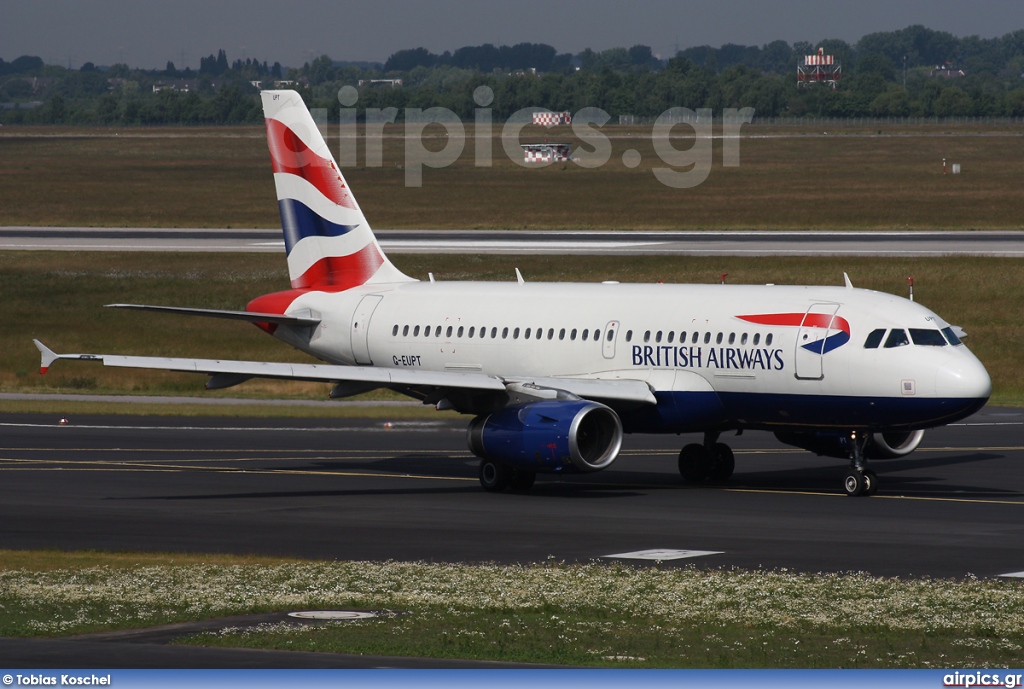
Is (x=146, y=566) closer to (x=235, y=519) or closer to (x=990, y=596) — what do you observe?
(x=235, y=519)

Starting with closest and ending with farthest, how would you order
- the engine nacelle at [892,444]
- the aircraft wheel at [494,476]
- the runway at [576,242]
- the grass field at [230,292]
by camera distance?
the aircraft wheel at [494,476]
the engine nacelle at [892,444]
the grass field at [230,292]
the runway at [576,242]

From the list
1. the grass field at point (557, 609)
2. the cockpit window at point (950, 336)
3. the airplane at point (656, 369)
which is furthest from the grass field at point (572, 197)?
the grass field at point (557, 609)

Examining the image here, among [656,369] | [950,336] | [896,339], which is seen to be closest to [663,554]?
[896,339]

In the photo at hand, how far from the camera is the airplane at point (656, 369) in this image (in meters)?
34.2

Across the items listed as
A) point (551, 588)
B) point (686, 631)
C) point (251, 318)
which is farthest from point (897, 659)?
point (251, 318)

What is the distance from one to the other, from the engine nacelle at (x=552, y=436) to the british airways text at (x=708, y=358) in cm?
203

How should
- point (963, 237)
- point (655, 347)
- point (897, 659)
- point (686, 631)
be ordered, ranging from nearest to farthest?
point (897, 659)
point (686, 631)
point (655, 347)
point (963, 237)

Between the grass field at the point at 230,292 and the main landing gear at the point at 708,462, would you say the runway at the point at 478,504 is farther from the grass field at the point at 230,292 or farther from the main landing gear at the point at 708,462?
the grass field at the point at 230,292

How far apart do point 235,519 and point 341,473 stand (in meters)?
8.62

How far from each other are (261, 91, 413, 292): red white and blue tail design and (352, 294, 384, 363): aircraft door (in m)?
1.30

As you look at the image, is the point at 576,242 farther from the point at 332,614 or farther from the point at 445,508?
the point at 332,614

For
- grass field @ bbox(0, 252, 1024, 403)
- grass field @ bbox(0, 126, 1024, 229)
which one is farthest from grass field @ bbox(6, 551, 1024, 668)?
grass field @ bbox(0, 126, 1024, 229)

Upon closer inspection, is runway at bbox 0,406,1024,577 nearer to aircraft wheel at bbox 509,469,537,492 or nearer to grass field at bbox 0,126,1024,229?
aircraft wheel at bbox 509,469,537,492

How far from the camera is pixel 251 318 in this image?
4209 centimetres
